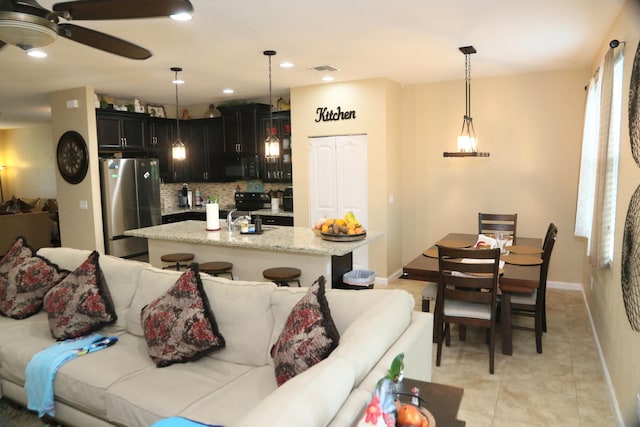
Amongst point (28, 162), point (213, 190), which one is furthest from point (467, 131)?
point (28, 162)

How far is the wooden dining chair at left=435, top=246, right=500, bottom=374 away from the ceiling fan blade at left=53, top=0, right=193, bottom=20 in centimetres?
239

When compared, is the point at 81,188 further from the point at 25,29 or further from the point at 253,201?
the point at 25,29

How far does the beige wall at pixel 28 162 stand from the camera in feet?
34.6

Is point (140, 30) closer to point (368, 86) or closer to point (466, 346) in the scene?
point (368, 86)

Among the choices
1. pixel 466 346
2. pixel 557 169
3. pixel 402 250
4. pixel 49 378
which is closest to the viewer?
pixel 49 378

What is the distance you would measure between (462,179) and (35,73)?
5.36 metres

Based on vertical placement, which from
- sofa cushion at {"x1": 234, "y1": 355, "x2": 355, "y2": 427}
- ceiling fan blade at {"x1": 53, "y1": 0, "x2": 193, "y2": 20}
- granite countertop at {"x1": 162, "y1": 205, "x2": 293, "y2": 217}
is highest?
ceiling fan blade at {"x1": 53, "y1": 0, "x2": 193, "y2": 20}

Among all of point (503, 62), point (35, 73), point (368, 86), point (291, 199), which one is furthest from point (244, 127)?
point (503, 62)

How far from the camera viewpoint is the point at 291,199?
6.77m

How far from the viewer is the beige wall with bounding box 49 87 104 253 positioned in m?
5.96

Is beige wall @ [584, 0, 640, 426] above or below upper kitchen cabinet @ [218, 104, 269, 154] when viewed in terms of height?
below

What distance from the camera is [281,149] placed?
6910 mm

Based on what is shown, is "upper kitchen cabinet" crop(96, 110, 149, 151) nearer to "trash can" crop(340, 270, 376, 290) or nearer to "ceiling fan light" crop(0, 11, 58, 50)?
"trash can" crop(340, 270, 376, 290)

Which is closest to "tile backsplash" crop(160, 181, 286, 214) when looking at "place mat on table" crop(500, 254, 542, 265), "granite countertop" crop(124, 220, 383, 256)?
"granite countertop" crop(124, 220, 383, 256)
